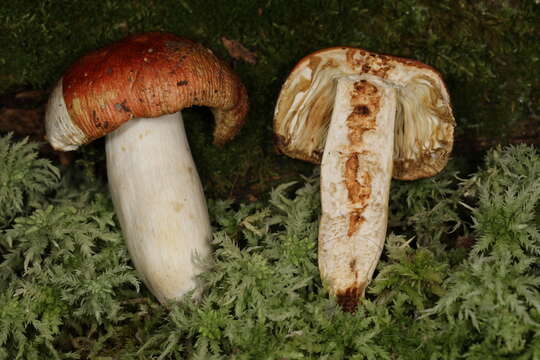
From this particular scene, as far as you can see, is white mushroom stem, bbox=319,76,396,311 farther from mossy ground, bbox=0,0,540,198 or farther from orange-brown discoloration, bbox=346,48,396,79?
mossy ground, bbox=0,0,540,198

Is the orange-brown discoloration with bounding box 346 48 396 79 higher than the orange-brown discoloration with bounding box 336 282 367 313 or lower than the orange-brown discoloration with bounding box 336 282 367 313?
higher

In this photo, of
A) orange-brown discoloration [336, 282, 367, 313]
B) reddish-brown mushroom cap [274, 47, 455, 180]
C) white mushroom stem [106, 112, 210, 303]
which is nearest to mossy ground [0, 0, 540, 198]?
reddish-brown mushroom cap [274, 47, 455, 180]

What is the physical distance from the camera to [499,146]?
2.85m

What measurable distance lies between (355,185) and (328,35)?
0.88 metres

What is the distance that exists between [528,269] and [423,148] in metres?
0.76

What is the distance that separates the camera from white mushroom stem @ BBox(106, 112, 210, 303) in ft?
8.59

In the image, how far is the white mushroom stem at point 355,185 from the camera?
251cm

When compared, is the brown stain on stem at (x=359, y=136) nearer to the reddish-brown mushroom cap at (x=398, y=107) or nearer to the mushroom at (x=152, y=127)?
the reddish-brown mushroom cap at (x=398, y=107)

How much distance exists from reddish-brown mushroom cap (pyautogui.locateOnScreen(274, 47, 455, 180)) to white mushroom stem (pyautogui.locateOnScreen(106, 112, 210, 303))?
0.56 metres

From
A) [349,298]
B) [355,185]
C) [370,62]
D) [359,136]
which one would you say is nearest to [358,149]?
[359,136]

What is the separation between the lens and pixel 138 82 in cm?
233

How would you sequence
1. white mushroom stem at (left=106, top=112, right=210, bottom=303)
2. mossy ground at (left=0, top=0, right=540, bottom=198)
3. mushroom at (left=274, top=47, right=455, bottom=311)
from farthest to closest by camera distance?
mossy ground at (left=0, top=0, right=540, bottom=198), white mushroom stem at (left=106, top=112, right=210, bottom=303), mushroom at (left=274, top=47, right=455, bottom=311)

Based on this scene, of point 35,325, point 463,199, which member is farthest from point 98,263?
point 463,199

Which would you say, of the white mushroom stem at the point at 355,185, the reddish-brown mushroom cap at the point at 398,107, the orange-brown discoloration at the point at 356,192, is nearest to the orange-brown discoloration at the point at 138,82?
the reddish-brown mushroom cap at the point at 398,107
